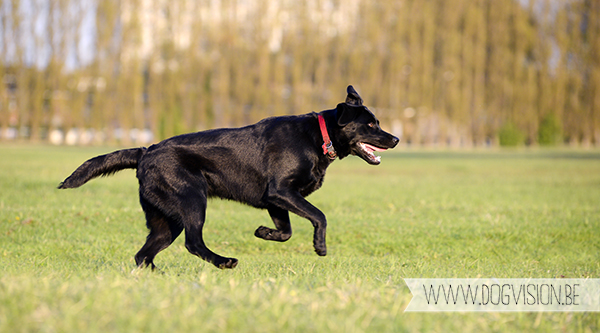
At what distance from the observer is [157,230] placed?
17.5 ft

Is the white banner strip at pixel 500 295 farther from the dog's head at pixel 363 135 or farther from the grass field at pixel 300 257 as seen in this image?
the dog's head at pixel 363 135

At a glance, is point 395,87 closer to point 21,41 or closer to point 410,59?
point 410,59

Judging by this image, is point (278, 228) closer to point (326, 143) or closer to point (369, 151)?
point (326, 143)

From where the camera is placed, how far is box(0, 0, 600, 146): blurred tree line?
46.1 metres

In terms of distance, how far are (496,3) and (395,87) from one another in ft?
39.7

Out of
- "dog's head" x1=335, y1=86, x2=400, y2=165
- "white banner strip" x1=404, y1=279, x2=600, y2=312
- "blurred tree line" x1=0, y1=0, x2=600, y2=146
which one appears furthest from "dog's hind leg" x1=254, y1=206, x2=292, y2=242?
"blurred tree line" x1=0, y1=0, x2=600, y2=146

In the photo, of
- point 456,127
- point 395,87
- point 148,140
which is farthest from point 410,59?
point 148,140

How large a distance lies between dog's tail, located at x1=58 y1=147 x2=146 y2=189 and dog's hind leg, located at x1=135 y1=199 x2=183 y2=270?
39cm

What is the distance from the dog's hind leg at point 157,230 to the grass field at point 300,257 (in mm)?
233

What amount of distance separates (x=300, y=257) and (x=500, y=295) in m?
2.96

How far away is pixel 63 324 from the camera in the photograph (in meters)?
2.78

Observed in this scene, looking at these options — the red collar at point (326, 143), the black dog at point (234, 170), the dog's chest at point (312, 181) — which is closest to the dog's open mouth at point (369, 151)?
the black dog at point (234, 170)

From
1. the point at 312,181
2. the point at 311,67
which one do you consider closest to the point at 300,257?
the point at 312,181

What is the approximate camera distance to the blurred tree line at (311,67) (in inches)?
1815
